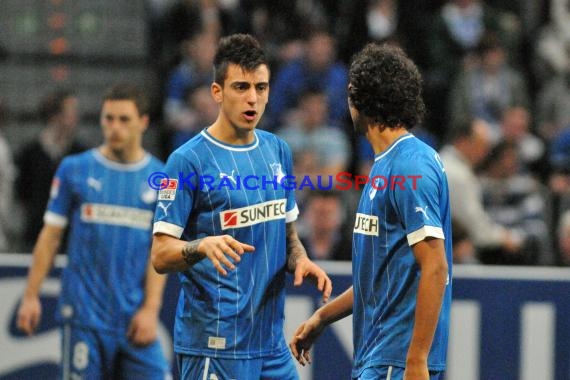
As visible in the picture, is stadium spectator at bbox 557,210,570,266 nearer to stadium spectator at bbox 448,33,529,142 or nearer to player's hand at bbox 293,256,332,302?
stadium spectator at bbox 448,33,529,142

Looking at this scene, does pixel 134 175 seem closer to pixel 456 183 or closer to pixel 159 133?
pixel 456 183

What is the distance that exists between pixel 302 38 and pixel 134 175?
5.04 m

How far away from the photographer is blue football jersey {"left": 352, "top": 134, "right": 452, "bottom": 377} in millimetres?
4746

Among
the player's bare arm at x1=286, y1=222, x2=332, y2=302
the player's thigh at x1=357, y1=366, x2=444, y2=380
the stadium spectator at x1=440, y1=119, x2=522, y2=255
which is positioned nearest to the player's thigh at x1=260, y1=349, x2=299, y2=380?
the player's bare arm at x1=286, y1=222, x2=332, y2=302

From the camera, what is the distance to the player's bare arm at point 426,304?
4633 millimetres

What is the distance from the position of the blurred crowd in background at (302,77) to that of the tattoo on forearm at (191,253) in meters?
4.64

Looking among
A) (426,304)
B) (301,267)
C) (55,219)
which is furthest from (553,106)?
(426,304)

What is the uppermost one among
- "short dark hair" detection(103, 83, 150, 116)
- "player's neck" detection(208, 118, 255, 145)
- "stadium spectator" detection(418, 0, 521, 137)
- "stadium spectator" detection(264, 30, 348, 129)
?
"stadium spectator" detection(418, 0, 521, 137)

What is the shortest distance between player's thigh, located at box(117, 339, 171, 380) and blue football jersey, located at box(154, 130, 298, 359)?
1828mm

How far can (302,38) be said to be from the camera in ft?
39.5

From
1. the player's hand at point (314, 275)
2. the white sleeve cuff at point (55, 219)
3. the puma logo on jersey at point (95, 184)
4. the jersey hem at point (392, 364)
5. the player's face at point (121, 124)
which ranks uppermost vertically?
the player's face at point (121, 124)

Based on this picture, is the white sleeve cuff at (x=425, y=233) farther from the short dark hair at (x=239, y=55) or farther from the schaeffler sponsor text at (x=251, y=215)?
the short dark hair at (x=239, y=55)

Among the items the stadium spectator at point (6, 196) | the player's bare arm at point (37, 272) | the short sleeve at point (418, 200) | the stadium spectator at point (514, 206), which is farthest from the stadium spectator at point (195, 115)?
the short sleeve at point (418, 200)

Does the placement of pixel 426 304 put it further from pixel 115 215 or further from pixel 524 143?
pixel 524 143
